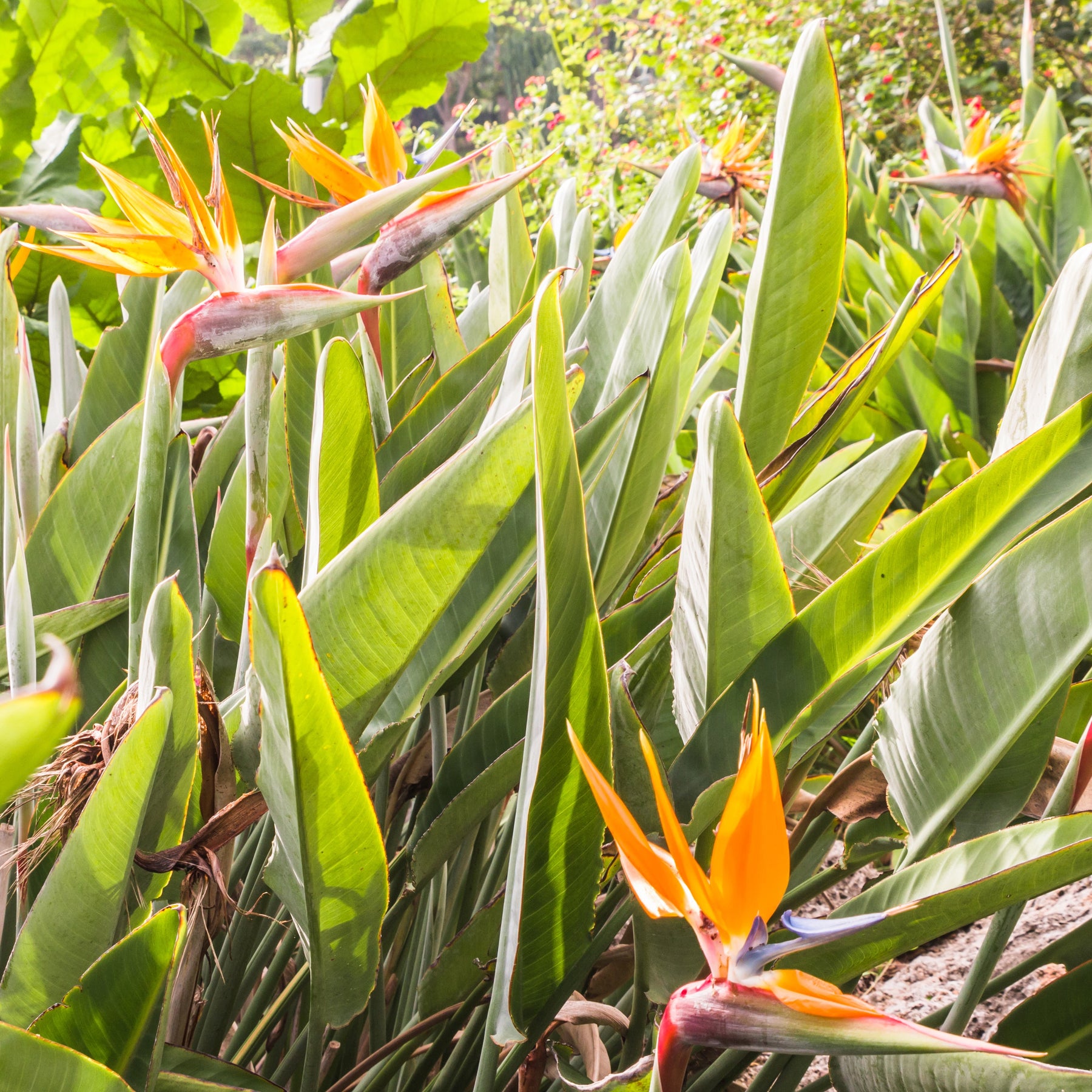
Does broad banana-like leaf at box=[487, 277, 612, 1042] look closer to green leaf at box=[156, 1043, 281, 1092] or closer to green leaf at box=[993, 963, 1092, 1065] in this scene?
green leaf at box=[156, 1043, 281, 1092]

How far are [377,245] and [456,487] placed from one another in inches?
7.7

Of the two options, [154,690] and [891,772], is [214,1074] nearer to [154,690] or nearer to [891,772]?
[154,690]

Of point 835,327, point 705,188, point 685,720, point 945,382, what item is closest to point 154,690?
point 685,720

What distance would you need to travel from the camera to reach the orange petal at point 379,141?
1.99 ft

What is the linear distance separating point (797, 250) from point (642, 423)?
12 cm

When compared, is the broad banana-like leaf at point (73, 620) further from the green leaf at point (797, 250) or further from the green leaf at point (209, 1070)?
the green leaf at point (797, 250)

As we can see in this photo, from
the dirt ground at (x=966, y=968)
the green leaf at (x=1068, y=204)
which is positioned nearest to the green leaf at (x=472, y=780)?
the dirt ground at (x=966, y=968)

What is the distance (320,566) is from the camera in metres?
0.46

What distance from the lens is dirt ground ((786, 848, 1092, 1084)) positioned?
93 cm

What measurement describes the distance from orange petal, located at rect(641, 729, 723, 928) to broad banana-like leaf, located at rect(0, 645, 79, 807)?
0.55 feet

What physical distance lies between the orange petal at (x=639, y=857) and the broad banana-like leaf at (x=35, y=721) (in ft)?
0.47

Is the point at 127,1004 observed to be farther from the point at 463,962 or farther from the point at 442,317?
the point at 442,317

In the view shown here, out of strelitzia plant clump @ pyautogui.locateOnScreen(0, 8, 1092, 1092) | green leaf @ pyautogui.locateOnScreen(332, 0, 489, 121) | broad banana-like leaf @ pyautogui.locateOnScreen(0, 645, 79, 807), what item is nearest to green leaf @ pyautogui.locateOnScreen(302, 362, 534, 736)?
strelitzia plant clump @ pyautogui.locateOnScreen(0, 8, 1092, 1092)

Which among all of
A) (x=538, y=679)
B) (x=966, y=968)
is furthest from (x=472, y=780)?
(x=966, y=968)
